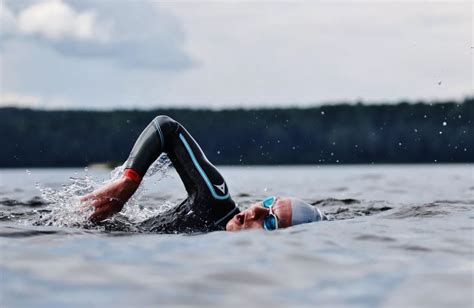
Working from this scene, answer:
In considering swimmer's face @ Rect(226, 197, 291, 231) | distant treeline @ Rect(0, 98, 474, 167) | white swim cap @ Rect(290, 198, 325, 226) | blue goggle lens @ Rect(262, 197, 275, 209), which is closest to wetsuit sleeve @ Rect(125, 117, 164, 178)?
swimmer's face @ Rect(226, 197, 291, 231)

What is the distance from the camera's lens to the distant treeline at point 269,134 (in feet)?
207

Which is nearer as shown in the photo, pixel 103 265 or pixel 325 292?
pixel 325 292

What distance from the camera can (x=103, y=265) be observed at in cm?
459

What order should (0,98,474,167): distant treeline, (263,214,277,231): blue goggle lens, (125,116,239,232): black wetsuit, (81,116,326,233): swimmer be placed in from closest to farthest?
(263,214,277,231): blue goggle lens, (81,116,326,233): swimmer, (125,116,239,232): black wetsuit, (0,98,474,167): distant treeline

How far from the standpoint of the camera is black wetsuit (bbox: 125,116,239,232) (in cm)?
679

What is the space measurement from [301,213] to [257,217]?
0.48m

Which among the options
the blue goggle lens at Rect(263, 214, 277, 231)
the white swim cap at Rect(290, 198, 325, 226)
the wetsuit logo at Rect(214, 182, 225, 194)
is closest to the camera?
the blue goggle lens at Rect(263, 214, 277, 231)

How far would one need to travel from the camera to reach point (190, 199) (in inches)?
275

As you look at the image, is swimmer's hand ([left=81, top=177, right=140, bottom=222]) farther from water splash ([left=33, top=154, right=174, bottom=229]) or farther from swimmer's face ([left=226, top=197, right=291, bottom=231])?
swimmer's face ([left=226, top=197, right=291, bottom=231])

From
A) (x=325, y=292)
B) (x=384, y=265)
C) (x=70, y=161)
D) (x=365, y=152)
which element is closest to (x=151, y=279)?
(x=325, y=292)

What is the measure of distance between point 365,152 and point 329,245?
64.7m

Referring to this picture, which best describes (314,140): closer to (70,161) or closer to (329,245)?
(70,161)

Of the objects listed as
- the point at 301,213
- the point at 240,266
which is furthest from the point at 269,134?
the point at 240,266

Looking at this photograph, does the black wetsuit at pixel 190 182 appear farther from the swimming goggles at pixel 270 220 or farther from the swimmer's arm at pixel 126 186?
the swimming goggles at pixel 270 220
